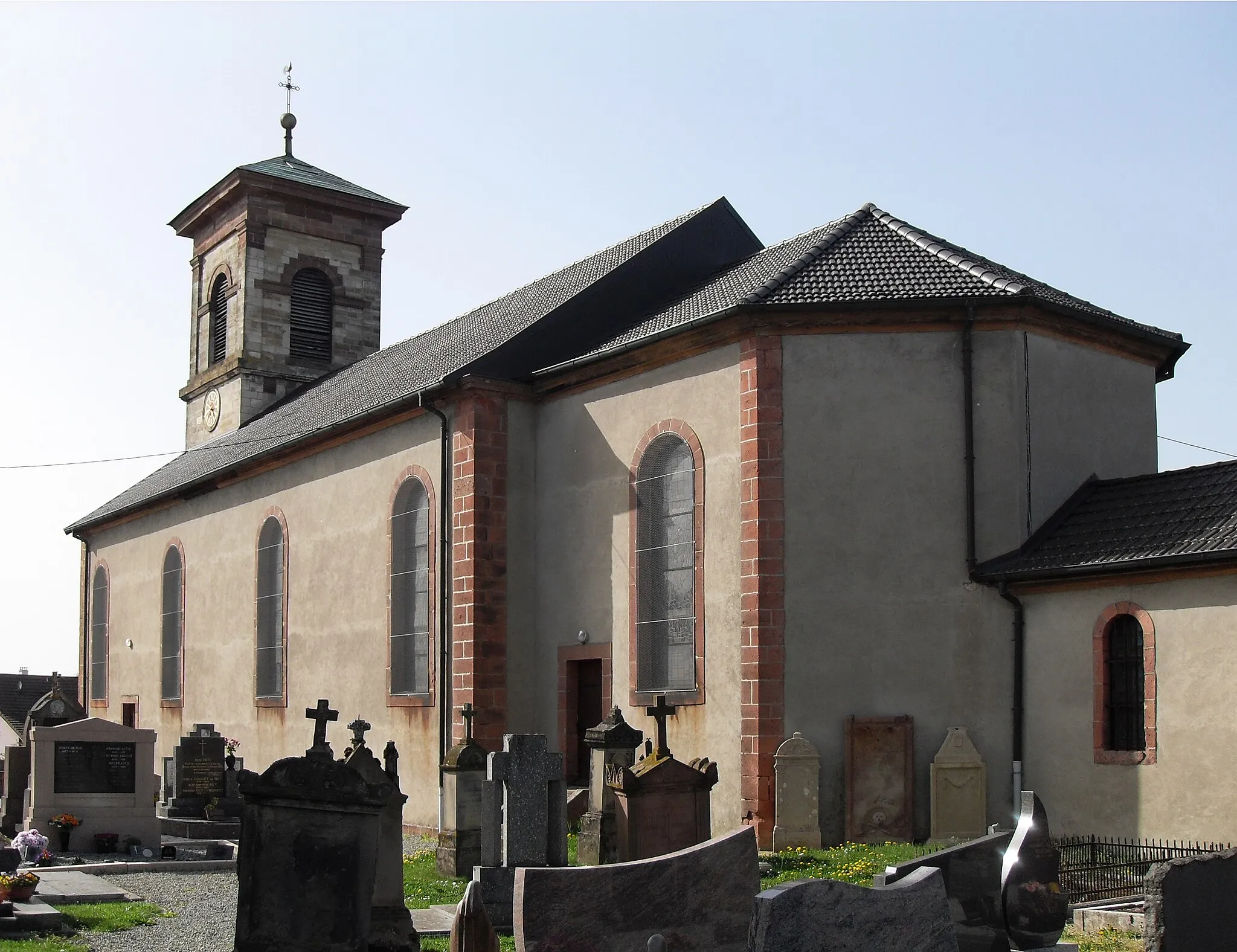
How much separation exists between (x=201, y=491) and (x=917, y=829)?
738 inches

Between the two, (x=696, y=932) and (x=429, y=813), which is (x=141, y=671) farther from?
(x=696, y=932)

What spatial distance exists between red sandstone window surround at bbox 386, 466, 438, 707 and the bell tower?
43.7 ft

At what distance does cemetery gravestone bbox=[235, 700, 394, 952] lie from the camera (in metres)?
9.03

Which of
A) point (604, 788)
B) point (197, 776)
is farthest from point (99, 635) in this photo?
point (604, 788)

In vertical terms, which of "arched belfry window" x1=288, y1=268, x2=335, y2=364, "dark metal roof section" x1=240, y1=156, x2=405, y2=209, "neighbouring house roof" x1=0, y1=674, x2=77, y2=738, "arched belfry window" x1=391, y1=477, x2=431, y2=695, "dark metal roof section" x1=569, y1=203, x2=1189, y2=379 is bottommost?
"neighbouring house roof" x1=0, y1=674, x2=77, y2=738

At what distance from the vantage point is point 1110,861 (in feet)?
46.4

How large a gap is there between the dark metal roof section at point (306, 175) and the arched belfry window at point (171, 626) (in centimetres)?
977

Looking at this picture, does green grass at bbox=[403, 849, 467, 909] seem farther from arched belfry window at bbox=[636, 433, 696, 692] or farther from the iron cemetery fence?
the iron cemetery fence

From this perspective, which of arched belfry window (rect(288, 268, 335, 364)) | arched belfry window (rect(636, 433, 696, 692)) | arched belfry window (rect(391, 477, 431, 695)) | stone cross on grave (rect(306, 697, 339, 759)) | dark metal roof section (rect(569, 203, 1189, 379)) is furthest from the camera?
arched belfry window (rect(288, 268, 335, 364))

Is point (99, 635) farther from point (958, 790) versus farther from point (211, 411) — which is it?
point (958, 790)

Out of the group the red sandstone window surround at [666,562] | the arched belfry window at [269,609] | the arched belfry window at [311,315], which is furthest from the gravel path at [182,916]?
the arched belfry window at [311,315]

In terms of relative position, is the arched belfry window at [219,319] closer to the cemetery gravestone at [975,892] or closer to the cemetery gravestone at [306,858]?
the cemetery gravestone at [306,858]

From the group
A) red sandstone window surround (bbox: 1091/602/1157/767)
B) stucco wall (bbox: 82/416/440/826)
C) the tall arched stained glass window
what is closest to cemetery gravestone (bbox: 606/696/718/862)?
red sandstone window surround (bbox: 1091/602/1157/767)

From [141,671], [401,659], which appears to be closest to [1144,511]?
[401,659]
